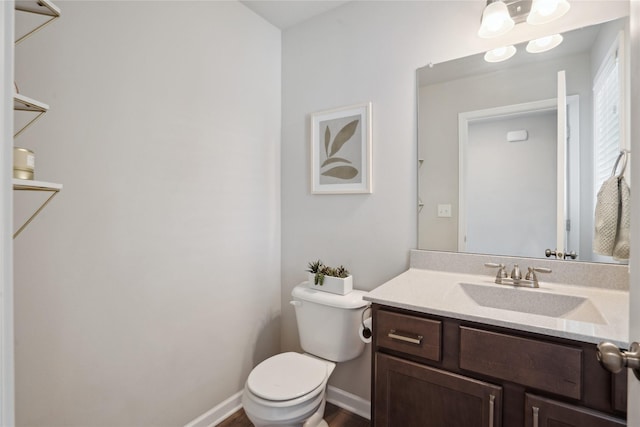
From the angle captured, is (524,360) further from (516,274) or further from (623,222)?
(623,222)

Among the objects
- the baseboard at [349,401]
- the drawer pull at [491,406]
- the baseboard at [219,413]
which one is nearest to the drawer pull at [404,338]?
the drawer pull at [491,406]

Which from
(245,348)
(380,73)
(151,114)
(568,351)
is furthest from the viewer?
(245,348)

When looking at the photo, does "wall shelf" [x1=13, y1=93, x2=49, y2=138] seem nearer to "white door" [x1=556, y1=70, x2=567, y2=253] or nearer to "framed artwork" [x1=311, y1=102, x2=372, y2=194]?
"framed artwork" [x1=311, y1=102, x2=372, y2=194]

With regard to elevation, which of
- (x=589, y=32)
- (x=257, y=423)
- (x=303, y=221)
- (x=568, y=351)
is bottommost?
(x=257, y=423)

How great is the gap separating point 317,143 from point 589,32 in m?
1.36

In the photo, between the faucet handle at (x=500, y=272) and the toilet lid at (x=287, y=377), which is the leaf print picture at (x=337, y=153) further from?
the toilet lid at (x=287, y=377)

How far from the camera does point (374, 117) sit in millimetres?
1835

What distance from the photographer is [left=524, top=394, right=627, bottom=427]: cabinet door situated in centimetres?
87

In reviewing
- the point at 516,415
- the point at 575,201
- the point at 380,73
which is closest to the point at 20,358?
the point at 516,415

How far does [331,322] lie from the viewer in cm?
170

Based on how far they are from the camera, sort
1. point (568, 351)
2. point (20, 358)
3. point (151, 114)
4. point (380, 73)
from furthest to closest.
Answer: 1. point (380, 73)
2. point (151, 114)
3. point (20, 358)
4. point (568, 351)

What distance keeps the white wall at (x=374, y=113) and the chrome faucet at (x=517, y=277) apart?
44 cm

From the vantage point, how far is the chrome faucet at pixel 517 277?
1351 millimetres

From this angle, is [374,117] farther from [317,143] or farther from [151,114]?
[151,114]
